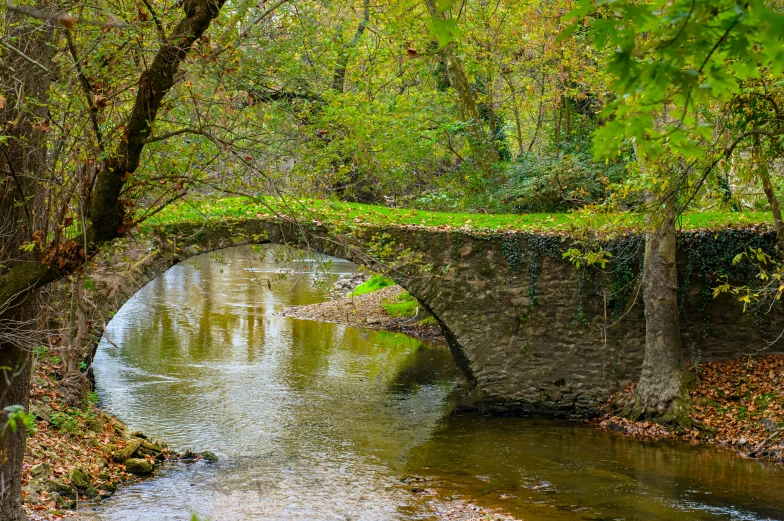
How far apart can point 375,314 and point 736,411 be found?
445 inches

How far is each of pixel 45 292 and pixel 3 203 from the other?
74.6 inches

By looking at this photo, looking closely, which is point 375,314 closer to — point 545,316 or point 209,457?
point 545,316

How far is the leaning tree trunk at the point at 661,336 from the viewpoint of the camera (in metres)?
10.9

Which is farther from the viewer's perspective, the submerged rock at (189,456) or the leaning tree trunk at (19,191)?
the submerged rock at (189,456)

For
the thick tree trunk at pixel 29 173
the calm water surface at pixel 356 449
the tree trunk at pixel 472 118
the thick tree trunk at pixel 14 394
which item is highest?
the tree trunk at pixel 472 118

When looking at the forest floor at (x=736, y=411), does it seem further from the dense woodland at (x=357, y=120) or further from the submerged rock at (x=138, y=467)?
the submerged rock at (x=138, y=467)

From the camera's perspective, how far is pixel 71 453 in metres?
8.42

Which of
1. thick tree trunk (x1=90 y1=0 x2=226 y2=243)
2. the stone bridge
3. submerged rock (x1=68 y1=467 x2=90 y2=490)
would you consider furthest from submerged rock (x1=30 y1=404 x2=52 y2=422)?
thick tree trunk (x1=90 y1=0 x2=226 y2=243)

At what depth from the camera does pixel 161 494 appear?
816 cm

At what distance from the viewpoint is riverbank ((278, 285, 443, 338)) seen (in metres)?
19.2

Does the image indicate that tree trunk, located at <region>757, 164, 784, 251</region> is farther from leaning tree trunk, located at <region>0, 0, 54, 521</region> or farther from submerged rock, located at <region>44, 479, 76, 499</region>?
submerged rock, located at <region>44, 479, 76, 499</region>

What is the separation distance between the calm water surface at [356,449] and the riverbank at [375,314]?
2069mm

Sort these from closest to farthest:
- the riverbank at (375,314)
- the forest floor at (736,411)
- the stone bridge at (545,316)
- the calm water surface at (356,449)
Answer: the calm water surface at (356,449) < the forest floor at (736,411) < the stone bridge at (545,316) < the riverbank at (375,314)

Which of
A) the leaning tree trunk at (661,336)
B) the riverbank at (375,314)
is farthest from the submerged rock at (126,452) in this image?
the riverbank at (375,314)
